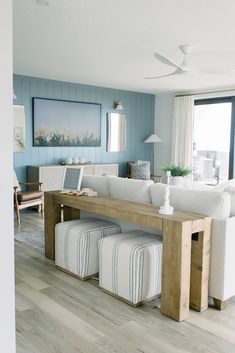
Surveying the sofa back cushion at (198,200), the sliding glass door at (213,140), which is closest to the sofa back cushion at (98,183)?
the sofa back cushion at (198,200)

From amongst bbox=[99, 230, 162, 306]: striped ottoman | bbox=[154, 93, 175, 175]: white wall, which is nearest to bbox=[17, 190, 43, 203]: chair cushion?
bbox=[99, 230, 162, 306]: striped ottoman

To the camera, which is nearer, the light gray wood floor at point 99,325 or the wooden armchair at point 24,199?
the light gray wood floor at point 99,325

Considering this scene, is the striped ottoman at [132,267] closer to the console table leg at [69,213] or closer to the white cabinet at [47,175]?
the console table leg at [69,213]

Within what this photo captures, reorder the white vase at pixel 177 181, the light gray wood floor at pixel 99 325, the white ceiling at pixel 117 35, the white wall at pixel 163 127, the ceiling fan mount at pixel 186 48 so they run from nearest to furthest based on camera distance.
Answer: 1. the light gray wood floor at pixel 99 325
2. the white ceiling at pixel 117 35
3. the ceiling fan mount at pixel 186 48
4. the white vase at pixel 177 181
5. the white wall at pixel 163 127

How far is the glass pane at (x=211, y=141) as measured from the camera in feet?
24.0

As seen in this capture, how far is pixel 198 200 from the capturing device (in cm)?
282

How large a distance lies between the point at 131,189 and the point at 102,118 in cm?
440

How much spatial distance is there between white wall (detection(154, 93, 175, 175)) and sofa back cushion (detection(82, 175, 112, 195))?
4.62 m

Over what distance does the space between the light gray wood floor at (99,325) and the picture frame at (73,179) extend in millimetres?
1079

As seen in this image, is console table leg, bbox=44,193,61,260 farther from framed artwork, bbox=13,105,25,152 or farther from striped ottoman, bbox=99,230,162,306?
framed artwork, bbox=13,105,25,152

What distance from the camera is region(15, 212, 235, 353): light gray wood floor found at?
2.19m

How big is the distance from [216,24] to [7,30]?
2.63 m

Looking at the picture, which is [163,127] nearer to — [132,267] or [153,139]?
[153,139]

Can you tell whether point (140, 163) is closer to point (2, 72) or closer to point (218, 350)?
point (218, 350)
